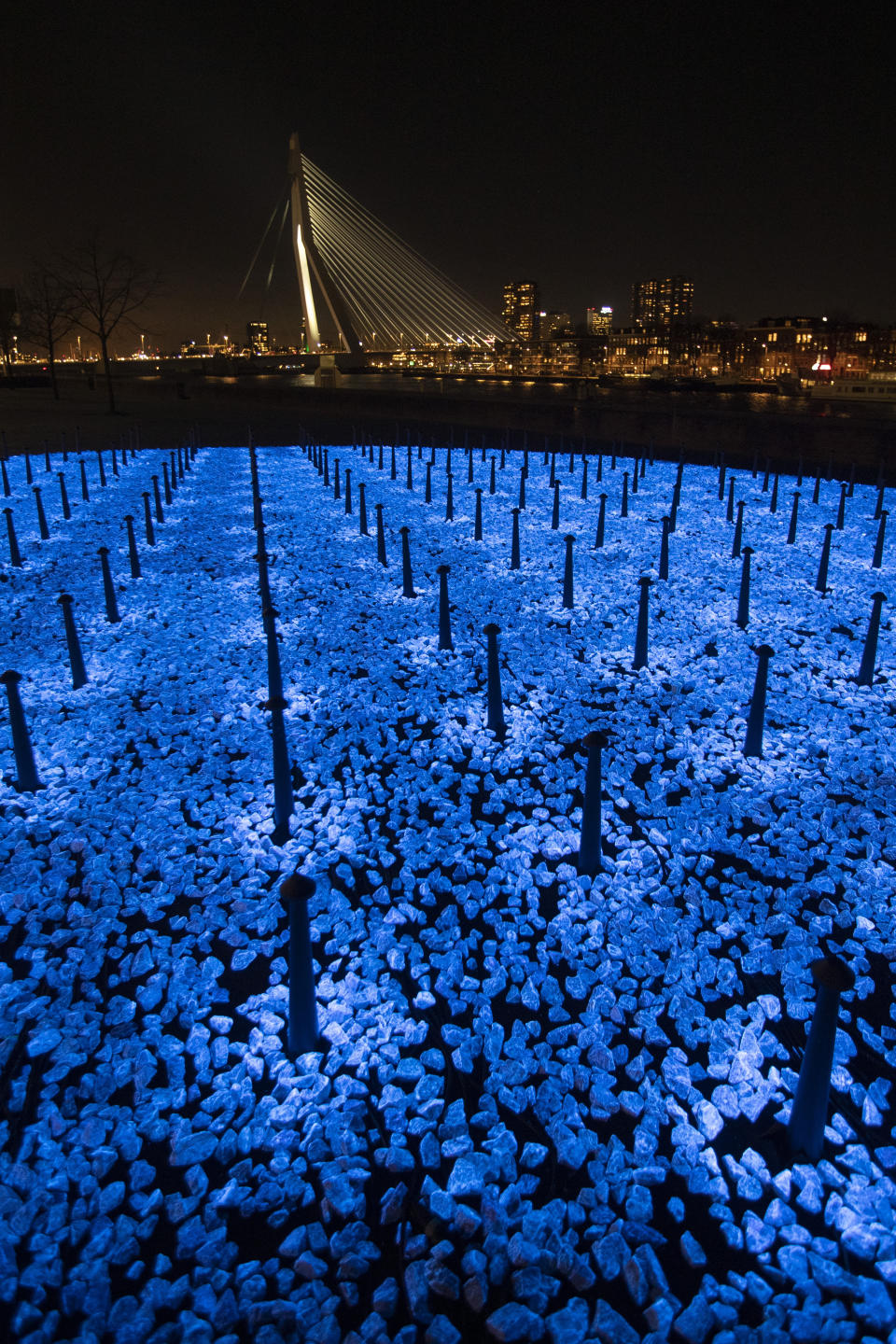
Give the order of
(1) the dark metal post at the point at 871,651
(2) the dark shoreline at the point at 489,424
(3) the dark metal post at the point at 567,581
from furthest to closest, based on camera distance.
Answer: (2) the dark shoreline at the point at 489,424, (3) the dark metal post at the point at 567,581, (1) the dark metal post at the point at 871,651

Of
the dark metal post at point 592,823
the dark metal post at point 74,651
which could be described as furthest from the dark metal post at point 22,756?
the dark metal post at point 592,823

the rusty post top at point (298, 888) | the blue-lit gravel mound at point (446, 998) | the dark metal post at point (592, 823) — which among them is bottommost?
the blue-lit gravel mound at point (446, 998)

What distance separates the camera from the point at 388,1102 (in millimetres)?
3088

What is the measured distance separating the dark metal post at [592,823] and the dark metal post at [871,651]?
3693mm

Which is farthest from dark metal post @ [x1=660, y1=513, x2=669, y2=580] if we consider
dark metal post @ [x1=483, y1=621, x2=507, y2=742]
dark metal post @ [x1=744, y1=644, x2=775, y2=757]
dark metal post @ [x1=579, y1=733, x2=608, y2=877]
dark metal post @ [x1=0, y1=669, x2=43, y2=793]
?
dark metal post @ [x1=0, y1=669, x2=43, y2=793]

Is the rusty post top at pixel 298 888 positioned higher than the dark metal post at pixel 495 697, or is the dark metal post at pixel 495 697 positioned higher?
the rusty post top at pixel 298 888

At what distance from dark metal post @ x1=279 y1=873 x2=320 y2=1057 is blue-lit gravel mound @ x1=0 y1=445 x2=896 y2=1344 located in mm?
88

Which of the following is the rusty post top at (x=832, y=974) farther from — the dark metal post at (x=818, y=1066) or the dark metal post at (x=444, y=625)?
the dark metal post at (x=444, y=625)

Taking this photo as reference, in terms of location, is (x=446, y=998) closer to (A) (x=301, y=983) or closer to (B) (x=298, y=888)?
(A) (x=301, y=983)

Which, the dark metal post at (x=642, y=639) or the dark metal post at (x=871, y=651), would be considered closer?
the dark metal post at (x=871, y=651)

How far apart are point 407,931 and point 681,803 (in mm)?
2168

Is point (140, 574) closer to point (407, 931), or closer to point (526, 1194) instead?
point (407, 931)

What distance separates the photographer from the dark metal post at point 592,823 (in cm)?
415

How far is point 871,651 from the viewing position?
6730 millimetres
